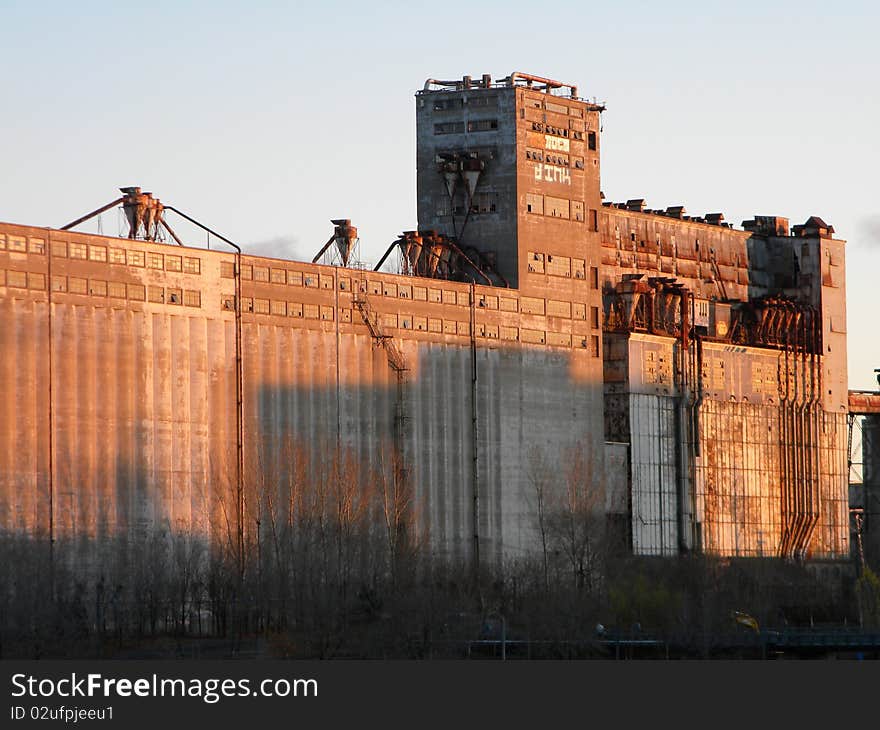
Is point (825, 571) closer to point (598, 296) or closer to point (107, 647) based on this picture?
point (598, 296)

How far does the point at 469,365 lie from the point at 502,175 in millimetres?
10806

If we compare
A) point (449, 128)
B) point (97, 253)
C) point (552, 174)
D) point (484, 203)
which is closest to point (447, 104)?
point (449, 128)

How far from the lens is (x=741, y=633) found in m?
113

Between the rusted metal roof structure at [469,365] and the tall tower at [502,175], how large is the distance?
6.1 inches

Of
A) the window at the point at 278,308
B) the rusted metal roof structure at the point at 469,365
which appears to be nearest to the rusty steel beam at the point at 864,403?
the rusted metal roof structure at the point at 469,365

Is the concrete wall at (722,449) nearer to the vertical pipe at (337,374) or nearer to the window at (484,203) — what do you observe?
the window at (484,203)

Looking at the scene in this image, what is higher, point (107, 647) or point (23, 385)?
point (23, 385)

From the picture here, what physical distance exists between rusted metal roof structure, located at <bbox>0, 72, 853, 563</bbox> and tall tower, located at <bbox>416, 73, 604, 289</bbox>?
156 mm

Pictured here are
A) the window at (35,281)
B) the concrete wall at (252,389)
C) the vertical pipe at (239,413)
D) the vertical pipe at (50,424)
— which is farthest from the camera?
the vertical pipe at (239,413)

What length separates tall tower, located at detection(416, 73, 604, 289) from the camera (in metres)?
134

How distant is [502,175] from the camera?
133875mm

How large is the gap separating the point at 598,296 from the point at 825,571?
25496 millimetres

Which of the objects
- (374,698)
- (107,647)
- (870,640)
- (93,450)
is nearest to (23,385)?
(93,450)

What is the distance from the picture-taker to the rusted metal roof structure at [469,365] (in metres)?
111
